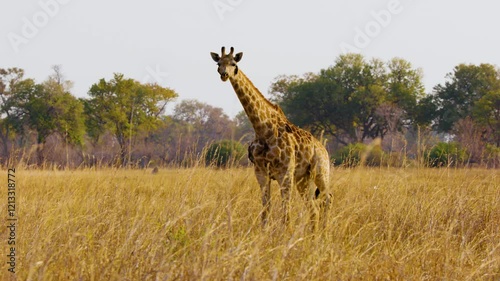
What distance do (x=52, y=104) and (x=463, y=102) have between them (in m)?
30.2

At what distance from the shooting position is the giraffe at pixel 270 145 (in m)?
6.56

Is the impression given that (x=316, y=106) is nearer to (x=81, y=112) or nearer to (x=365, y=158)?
(x=81, y=112)

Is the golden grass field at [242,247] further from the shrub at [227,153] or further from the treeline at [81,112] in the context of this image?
the treeline at [81,112]

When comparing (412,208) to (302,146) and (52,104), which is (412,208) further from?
(52,104)

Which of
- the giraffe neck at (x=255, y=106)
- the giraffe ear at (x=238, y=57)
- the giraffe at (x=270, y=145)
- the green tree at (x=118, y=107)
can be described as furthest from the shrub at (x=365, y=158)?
the green tree at (x=118, y=107)

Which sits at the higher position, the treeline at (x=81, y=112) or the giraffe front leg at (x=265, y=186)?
the treeline at (x=81, y=112)

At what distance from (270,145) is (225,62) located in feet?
3.38

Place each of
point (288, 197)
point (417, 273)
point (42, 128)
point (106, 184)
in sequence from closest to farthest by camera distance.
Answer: point (417, 273), point (288, 197), point (106, 184), point (42, 128)

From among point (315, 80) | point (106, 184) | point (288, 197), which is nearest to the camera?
point (288, 197)

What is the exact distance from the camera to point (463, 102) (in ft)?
155

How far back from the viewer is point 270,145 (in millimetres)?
6789

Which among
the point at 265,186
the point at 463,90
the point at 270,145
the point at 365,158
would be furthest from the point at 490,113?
the point at 265,186

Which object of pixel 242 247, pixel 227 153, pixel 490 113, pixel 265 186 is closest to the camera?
pixel 242 247

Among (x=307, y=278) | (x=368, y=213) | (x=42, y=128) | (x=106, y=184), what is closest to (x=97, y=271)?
(x=307, y=278)
